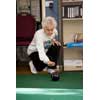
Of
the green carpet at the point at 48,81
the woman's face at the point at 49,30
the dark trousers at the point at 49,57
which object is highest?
the woman's face at the point at 49,30

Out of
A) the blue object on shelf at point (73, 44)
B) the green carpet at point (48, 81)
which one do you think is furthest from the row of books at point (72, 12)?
the green carpet at point (48, 81)

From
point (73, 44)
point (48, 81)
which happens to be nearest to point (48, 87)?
point (48, 81)

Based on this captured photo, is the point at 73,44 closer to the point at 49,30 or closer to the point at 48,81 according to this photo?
the point at 49,30

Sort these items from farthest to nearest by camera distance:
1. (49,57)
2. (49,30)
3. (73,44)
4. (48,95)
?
1. (73,44)
2. (49,57)
3. (49,30)
4. (48,95)

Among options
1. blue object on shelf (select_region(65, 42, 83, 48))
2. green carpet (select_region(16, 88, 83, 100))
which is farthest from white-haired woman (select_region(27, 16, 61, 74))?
green carpet (select_region(16, 88, 83, 100))

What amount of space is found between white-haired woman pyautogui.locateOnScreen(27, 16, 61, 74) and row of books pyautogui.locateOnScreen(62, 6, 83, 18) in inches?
31.0

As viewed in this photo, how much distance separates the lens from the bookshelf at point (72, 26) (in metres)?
4.59

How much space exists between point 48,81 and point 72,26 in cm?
152

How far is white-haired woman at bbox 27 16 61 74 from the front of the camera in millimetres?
3781

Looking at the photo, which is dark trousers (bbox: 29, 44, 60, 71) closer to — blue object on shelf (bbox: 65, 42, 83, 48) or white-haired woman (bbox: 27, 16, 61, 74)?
white-haired woman (bbox: 27, 16, 61, 74)

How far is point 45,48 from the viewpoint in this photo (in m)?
3.97

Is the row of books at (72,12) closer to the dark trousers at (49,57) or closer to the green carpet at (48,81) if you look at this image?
the dark trousers at (49,57)

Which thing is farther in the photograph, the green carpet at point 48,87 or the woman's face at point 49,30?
the woman's face at point 49,30
